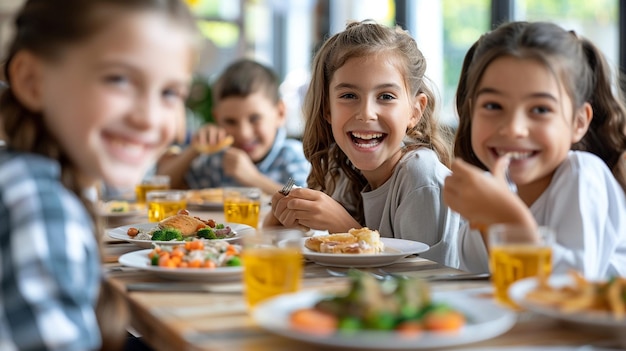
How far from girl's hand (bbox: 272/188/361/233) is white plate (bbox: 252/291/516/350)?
89 centimetres

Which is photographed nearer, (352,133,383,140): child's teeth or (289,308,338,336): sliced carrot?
(289,308,338,336): sliced carrot

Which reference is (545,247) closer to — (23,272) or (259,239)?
(259,239)

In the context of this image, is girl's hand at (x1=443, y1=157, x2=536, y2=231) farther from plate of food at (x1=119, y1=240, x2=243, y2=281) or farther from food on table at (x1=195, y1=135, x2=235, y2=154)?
food on table at (x1=195, y1=135, x2=235, y2=154)

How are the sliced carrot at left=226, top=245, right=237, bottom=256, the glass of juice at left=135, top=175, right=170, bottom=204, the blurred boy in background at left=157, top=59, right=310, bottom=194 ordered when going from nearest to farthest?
the sliced carrot at left=226, top=245, right=237, bottom=256 → the glass of juice at left=135, top=175, right=170, bottom=204 → the blurred boy in background at left=157, top=59, right=310, bottom=194

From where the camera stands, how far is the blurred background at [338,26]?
14.8 ft

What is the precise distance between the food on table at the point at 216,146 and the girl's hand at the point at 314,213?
5.42 ft

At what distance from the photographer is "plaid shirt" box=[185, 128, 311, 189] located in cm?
382

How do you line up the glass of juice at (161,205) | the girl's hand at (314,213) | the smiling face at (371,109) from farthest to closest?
the glass of juice at (161,205)
the smiling face at (371,109)
the girl's hand at (314,213)

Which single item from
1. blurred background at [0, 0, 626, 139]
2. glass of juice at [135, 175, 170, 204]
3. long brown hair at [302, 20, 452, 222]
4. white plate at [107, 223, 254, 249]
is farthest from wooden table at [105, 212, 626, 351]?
blurred background at [0, 0, 626, 139]

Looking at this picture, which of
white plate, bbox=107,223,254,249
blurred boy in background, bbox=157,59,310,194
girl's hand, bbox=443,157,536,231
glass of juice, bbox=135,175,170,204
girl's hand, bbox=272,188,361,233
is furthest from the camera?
blurred boy in background, bbox=157,59,310,194

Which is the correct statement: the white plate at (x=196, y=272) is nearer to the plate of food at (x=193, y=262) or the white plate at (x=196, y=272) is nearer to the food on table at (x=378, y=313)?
the plate of food at (x=193, y=262)

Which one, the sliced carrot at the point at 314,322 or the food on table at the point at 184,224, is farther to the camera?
the food on table at the point at 184,224

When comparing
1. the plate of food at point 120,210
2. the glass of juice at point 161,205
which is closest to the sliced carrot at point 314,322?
the glass of juice at point 161,205

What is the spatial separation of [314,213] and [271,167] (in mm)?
1908
